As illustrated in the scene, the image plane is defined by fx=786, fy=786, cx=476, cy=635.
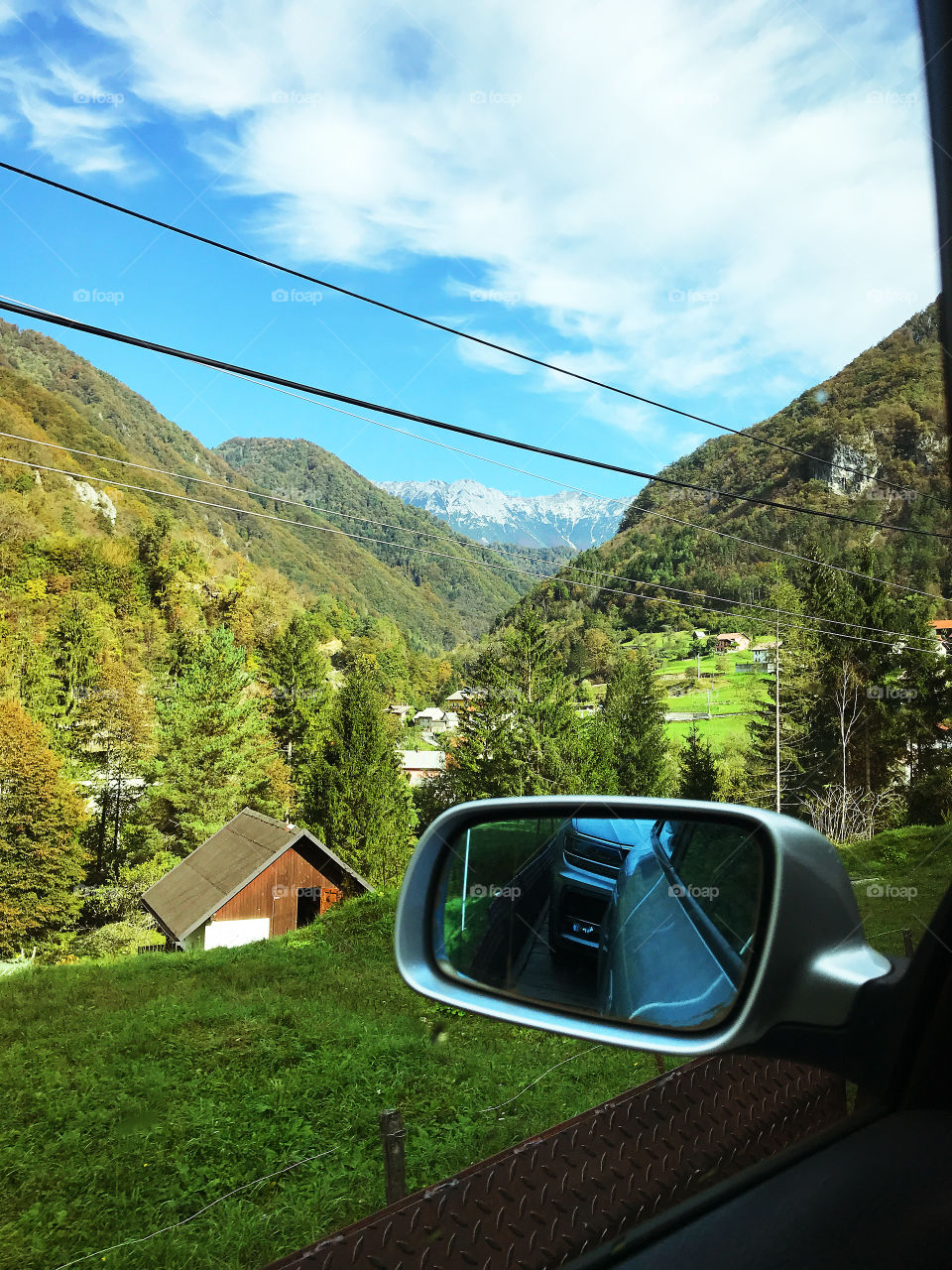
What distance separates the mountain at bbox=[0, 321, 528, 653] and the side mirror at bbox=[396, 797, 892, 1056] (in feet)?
125

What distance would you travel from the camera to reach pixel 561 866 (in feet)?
2.56

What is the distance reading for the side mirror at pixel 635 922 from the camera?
0.52m

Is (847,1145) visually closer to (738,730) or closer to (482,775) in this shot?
(482,775)

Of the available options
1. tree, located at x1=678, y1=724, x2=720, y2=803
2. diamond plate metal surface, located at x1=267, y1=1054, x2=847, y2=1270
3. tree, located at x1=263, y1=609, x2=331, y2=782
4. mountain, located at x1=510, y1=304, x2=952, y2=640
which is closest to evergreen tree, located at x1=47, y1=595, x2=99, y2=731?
tree, located at x1=263, y1=609, x2=331, y2=782

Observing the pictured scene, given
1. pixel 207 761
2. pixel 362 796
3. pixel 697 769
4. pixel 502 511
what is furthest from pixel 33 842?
pixel 502 511

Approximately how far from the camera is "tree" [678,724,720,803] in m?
18.9

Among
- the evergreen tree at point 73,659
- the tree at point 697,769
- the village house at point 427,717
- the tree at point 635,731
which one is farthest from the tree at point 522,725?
the evergreen tree at point 73,659

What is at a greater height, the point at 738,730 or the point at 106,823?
the point at 738,730

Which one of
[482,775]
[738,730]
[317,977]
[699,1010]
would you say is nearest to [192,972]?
[317,977]

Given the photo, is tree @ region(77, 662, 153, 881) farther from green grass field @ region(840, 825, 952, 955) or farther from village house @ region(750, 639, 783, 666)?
green grass field @ region(840, 825, 952, 955)

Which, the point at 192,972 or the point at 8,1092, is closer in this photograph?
the point at 8,1092

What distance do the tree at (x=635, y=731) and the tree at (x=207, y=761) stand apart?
1169 centimetres

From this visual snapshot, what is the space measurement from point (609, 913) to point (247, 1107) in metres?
4.02

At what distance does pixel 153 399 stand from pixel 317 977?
81.0 metres
